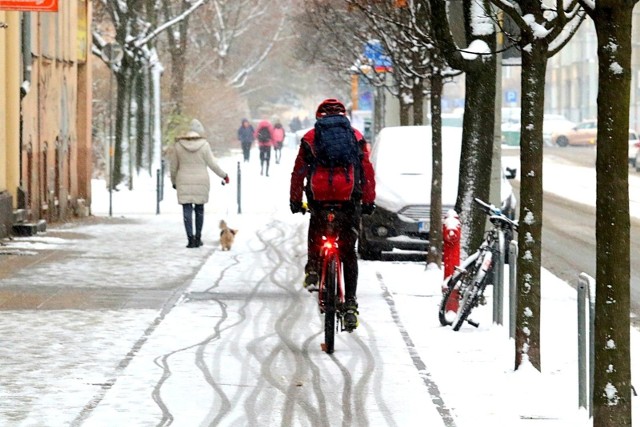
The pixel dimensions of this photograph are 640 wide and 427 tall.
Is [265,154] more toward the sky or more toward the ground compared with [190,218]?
more toward the sky

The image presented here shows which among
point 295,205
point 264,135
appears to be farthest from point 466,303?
point 264,135

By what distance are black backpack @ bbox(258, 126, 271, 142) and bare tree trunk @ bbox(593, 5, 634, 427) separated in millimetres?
42473

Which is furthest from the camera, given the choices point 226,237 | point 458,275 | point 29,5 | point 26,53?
point 26,53

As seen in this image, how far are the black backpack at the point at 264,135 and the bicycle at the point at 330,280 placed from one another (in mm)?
38454

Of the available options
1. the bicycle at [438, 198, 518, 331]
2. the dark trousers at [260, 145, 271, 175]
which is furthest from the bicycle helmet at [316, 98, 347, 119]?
the dark trousers at [260, 145, 271, 175]

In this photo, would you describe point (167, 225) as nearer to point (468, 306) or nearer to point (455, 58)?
point (455, 58)

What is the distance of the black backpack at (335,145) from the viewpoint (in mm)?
11492

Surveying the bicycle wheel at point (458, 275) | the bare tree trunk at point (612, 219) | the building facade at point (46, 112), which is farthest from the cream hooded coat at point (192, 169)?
the bare tree trunk at point (612, 219)

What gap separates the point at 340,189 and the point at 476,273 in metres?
1.59

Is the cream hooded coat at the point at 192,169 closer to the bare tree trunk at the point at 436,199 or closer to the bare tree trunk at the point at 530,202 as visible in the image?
the bare tree trunk at the point at 436,199

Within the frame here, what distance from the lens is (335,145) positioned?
37.7 ft

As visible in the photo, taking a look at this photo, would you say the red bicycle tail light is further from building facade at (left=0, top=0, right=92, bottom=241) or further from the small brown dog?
building facade at (left=0, top=0, right=92, bottom=241)

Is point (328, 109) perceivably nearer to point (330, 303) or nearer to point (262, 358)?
point (330, 303)

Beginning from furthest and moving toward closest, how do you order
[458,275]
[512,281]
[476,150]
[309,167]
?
[476,150], [458,275], [512,281], [309,167]
